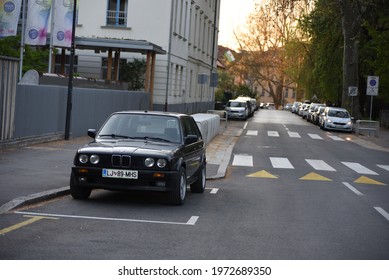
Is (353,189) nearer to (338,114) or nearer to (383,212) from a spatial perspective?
→ (383,212)

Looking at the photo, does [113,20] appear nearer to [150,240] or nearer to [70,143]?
[70,143]

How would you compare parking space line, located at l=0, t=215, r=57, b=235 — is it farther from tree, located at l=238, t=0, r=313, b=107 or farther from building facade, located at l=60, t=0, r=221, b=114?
tree, located at l=238, t=0, r=313, b=107

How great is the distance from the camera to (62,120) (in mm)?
23391

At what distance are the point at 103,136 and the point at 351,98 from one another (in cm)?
4151

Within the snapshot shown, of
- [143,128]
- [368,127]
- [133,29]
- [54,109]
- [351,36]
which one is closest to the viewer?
[143,128]

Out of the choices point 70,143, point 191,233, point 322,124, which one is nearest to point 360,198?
point 191,233

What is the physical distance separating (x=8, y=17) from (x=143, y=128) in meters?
14.7

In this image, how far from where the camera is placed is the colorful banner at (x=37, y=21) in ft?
93.8

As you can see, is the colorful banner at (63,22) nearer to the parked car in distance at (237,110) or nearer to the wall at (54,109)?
the wall at (54,109)

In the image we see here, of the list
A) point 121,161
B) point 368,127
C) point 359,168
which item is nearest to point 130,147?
point 121,161

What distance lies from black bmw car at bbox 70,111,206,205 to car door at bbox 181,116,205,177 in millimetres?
17

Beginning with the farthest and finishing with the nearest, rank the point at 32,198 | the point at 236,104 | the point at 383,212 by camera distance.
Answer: the point at 236,104
the point at 383,212
the point at 32,198

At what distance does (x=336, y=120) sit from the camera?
45531 mm

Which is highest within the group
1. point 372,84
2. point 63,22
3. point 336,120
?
point 63,22
